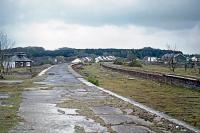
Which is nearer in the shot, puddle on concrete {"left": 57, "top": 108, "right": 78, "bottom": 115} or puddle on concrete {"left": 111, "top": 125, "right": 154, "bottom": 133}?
puddle on concrete {"left": 111, "top": 125, "right": 154, "bottom": 133}

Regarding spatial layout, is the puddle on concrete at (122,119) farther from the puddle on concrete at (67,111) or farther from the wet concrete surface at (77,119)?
the puddle on concrete at (67,111)

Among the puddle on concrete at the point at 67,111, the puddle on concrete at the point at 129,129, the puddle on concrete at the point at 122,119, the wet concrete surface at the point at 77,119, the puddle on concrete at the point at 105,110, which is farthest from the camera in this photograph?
the puddle on concrete at the point at 105,110

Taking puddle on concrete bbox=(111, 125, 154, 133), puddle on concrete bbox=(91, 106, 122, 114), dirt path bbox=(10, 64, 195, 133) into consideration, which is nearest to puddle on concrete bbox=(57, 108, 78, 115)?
dirt path bbox=(10, 64, 195, 133)

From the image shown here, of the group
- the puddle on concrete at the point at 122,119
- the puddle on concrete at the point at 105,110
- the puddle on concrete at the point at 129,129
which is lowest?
the puddle on concrete at the point at 105,110

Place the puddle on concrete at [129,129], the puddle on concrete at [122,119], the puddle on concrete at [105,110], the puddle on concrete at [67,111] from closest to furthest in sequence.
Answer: the puddle on concrete at [129,129]
the puddle on concrete at [122,119]
the puddle on concrete at [67,111]
the puddle on concrete at [105,110]

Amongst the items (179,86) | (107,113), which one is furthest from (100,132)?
(179,86)

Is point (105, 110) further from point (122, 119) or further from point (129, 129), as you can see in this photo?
point (129, 129)

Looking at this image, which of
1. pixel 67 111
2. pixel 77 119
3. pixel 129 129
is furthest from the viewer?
pixel 67 111

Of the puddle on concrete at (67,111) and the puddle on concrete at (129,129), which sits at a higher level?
the puddle on concrete at (129,129)

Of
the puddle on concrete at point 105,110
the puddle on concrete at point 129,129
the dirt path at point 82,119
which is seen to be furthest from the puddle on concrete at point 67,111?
the puddle on concrete at point 129,129

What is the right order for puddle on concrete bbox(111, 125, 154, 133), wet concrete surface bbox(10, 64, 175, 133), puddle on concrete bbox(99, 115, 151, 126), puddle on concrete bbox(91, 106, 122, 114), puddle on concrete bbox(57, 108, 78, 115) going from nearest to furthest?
puddle on concrete bbox(111, 125, 154, 133) < wet concrete surface bbox(10, 64, 175, 133) < puddle on concrete bbox(99, 115, 151, 126) < puddle on concrete bbox(57, 108, 78, 115) < puddle on concrete bbox(91, 106, 122, 114)

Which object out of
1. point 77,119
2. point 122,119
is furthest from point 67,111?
point 122,119

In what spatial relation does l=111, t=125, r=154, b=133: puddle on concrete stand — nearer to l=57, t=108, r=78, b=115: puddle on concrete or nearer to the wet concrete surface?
the wet concrete surface

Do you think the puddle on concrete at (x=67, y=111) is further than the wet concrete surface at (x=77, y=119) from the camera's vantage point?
Yes
